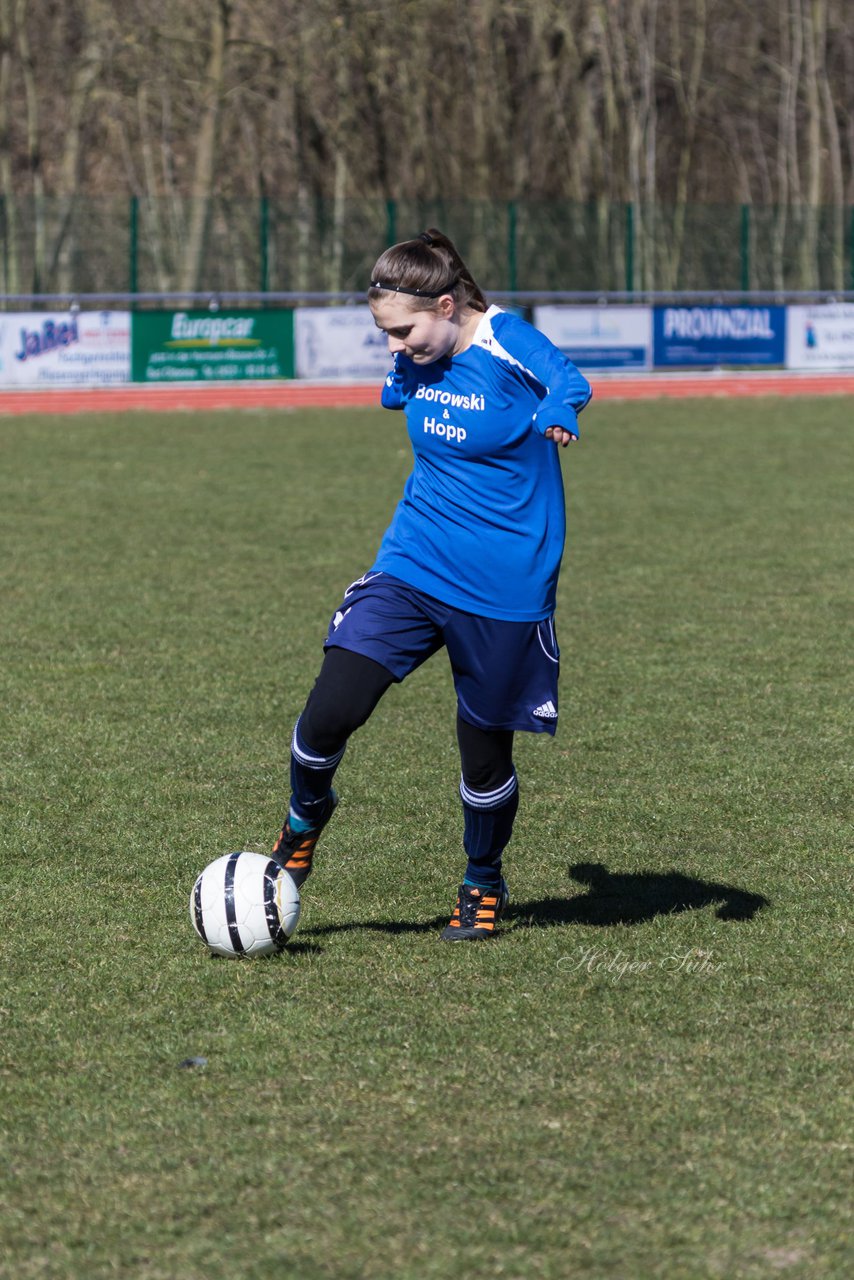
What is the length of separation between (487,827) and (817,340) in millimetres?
25497

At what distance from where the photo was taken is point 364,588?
16.6 feet

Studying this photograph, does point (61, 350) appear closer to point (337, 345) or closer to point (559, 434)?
point (337, 345)

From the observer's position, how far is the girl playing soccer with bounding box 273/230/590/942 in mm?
4773

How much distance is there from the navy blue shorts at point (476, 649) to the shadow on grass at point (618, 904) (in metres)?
0.67

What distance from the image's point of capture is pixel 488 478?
4.87m

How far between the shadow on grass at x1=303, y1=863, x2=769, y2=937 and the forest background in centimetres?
2699

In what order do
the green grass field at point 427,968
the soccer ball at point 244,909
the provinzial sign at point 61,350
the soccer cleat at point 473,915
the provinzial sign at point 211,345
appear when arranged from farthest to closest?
1. the provinzial sign at point 211,345
2. the provinzial sign at point 61,350
3. the soccer cleat at point 473,915
4. the soccer ball at point 244,909
5. the green grass field at point 427,968

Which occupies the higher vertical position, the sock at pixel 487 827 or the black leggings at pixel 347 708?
the black leggings at pixel 347 708

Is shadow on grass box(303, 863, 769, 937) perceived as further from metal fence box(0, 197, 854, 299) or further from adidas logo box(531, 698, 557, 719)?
metal fence box(0, 197, 854, 299)

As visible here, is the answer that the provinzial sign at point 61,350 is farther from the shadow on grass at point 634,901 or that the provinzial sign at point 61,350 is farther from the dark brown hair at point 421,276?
the dark brown hair at point 421,276

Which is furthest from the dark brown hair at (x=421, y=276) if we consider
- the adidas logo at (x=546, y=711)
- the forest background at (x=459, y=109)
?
the forest background at (x=459, y=109)

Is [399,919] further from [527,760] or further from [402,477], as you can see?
[402,477]

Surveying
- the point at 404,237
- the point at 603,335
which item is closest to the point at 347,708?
the point at 603,335

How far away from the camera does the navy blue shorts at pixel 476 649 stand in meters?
4.89
